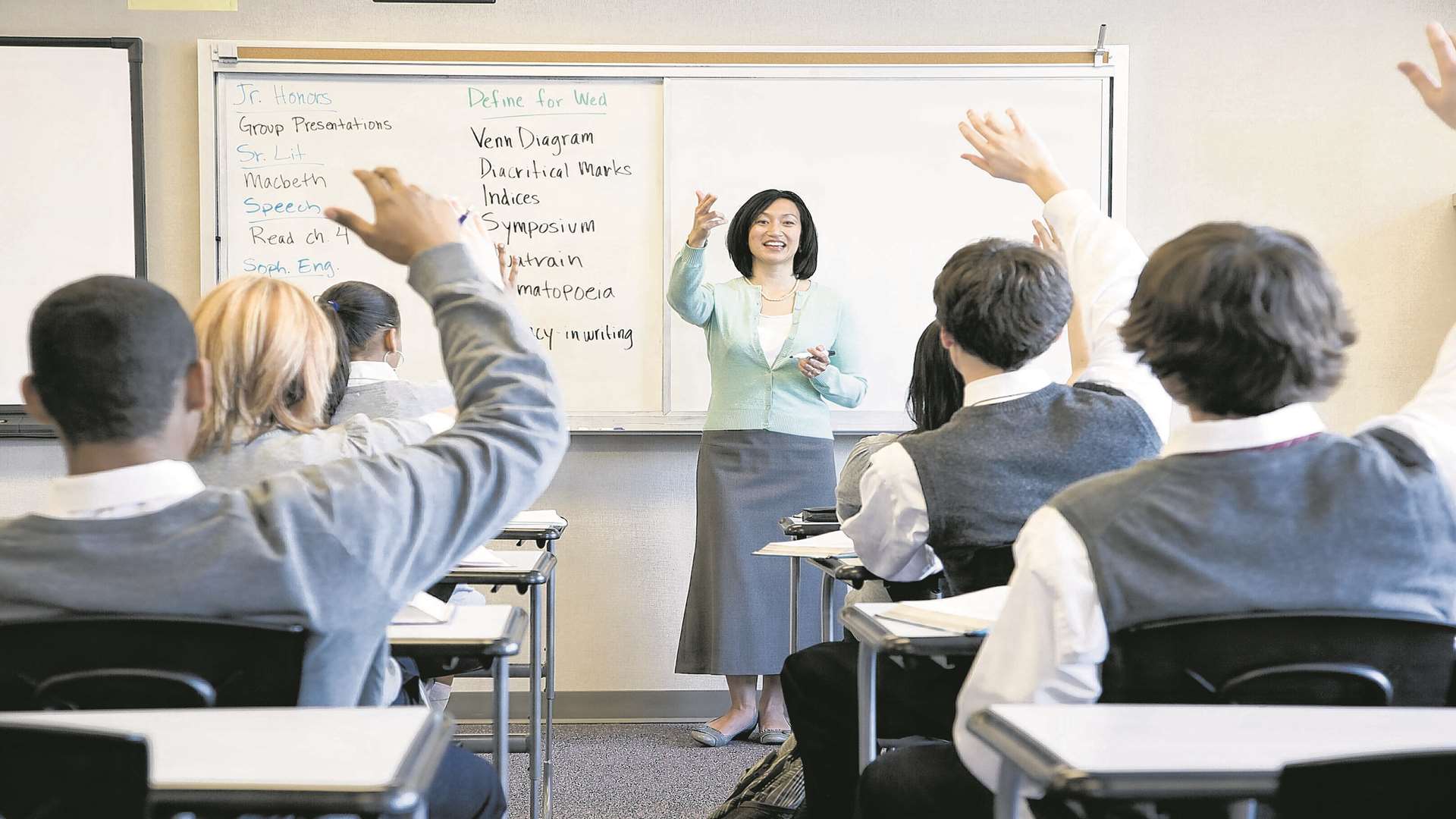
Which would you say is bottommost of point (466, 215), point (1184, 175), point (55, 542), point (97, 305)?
point (55, 542)

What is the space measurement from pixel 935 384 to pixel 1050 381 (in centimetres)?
38

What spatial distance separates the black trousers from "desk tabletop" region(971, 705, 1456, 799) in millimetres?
1041

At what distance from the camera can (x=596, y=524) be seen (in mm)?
4102

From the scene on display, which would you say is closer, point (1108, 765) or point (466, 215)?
point (1108, 765)

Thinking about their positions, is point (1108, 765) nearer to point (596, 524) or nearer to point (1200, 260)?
point (1200, 260)

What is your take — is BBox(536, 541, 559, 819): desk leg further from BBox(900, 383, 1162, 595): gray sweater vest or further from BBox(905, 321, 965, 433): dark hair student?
BBox(900, 383, 1162, 595): gray sweater vest

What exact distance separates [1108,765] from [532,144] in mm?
3464

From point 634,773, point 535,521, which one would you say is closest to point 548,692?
point 634,773

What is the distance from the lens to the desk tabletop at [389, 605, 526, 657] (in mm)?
1508

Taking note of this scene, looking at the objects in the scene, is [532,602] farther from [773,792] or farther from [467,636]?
[467,636]

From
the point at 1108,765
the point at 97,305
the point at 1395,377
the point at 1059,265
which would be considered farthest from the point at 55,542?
the point at 1395,377

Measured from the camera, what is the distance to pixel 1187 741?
91cm

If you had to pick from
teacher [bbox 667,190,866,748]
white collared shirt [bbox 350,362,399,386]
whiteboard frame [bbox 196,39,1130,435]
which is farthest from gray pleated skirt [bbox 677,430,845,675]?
white collared shirt [bbox 350,362,399,386]

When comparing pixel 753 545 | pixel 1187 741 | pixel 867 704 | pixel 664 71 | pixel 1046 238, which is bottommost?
pixel 753 545
